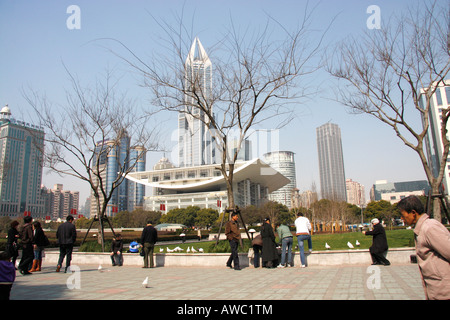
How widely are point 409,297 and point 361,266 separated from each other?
3804 millimetres

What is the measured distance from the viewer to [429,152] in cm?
10094

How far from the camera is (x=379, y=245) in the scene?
24.5 feet

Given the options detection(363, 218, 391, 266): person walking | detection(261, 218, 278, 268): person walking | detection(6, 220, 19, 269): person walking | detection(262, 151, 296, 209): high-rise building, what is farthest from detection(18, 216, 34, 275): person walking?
detection(262, 151, 296, 209): high-rise building

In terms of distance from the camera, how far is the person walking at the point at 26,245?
7430mm

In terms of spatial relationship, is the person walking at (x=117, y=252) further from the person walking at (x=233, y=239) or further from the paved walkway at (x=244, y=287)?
the person walking at (x=233, y=239)

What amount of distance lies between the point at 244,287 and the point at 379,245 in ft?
13.0

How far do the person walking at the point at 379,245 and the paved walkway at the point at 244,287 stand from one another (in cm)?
74

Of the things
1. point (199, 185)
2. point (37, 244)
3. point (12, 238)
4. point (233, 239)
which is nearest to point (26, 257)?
point (12, 238)

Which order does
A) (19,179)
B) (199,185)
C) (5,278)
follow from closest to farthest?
(5,278) → (199,185) → (19,179)

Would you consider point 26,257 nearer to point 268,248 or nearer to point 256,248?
point 256,248

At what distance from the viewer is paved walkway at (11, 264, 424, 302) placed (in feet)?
14.6

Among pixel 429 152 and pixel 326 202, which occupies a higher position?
pixel 429 152
